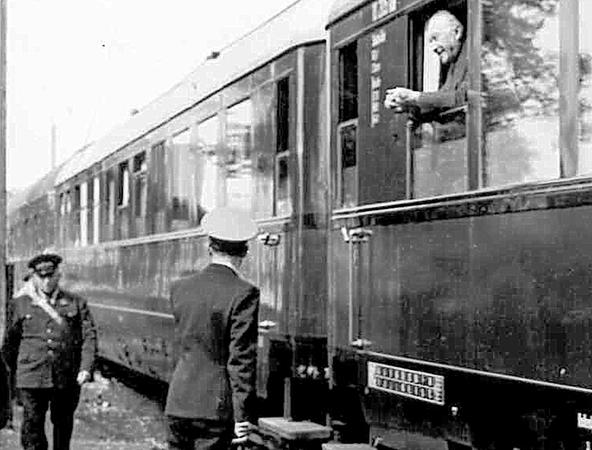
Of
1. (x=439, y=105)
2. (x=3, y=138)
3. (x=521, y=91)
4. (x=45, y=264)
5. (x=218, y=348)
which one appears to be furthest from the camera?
(x=3, y=138)

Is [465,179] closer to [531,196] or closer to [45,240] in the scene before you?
[531,196]

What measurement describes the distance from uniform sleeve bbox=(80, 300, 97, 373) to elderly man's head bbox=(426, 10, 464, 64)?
12.9 ft

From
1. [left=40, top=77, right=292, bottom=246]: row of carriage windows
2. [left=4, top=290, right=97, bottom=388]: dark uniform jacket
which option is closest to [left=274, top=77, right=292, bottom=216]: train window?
[left=40, top=77, right=292, bottom=246]: row of carriage windows

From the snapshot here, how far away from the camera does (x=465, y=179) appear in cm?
680

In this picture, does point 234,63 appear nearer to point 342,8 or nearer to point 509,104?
point 342,8

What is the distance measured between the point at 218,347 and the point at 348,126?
2.61 metres

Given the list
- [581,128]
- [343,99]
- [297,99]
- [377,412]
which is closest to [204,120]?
[297,99]

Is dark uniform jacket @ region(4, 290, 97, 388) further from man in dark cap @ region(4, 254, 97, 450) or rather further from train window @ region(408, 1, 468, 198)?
train window @ region(408, 1, 468, 198)

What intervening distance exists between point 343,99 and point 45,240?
57.8ft

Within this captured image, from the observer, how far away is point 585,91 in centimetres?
575

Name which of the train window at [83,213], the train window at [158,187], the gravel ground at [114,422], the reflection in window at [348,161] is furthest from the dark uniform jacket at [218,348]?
the train window at [83,213]

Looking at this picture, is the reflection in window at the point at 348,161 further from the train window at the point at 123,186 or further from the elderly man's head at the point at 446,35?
the train window at the point at 123,186

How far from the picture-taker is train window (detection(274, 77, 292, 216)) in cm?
1020

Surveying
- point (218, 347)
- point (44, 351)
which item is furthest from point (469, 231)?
point (44, 351)
